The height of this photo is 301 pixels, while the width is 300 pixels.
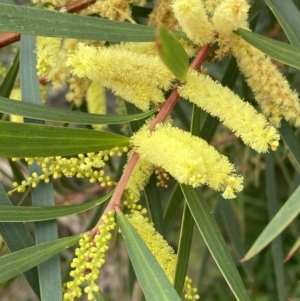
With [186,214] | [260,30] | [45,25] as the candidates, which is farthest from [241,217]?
[45,25]

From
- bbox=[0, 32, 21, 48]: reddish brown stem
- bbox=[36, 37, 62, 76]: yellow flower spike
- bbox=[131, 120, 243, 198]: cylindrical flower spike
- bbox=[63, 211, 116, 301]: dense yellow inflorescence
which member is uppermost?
bbox=[0, 32, 21, 48]: reddish brown stem

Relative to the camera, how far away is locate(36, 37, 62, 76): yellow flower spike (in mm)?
1027

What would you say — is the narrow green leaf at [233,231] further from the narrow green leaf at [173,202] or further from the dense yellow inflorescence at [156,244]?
the dense yellow inflorescence at [156,244]

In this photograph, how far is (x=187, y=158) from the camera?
0.81 m

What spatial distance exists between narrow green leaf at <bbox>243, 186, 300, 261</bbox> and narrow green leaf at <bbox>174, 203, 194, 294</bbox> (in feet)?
0.69

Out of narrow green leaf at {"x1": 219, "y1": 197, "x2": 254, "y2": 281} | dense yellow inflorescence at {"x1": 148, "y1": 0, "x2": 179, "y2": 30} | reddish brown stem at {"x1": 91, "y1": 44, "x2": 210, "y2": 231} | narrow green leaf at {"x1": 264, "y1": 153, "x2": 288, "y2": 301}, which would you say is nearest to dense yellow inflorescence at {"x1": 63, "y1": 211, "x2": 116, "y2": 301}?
reddish brown stem at {"x1": 91, "y1": 44, "x2": 210, "y2": 231}

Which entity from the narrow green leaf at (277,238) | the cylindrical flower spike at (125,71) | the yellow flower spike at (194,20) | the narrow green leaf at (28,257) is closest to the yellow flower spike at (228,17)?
the yellow flower spike at (194,20)

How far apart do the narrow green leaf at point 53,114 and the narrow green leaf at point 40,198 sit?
11cm

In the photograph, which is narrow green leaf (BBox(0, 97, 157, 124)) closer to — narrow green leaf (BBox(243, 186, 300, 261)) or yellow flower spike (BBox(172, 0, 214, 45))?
yellow flower spike (BBox(172, 0, 214, 45))

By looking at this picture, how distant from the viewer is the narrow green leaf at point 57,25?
0.88 meters

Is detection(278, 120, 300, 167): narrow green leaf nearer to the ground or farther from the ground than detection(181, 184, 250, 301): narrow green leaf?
farther from the ground

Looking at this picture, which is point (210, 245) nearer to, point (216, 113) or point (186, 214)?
point (186, 214)

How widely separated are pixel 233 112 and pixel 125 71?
0.20 meters

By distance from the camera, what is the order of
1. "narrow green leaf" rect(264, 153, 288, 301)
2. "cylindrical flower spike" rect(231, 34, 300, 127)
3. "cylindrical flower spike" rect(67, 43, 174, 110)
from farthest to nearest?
"narrow green leaf" rect(264, 153, 288, 301), "cylindrical flower spike" rect(231, 34, 300, 127), "cylindrical flower spike" rect(67, 43, 174, 110)
